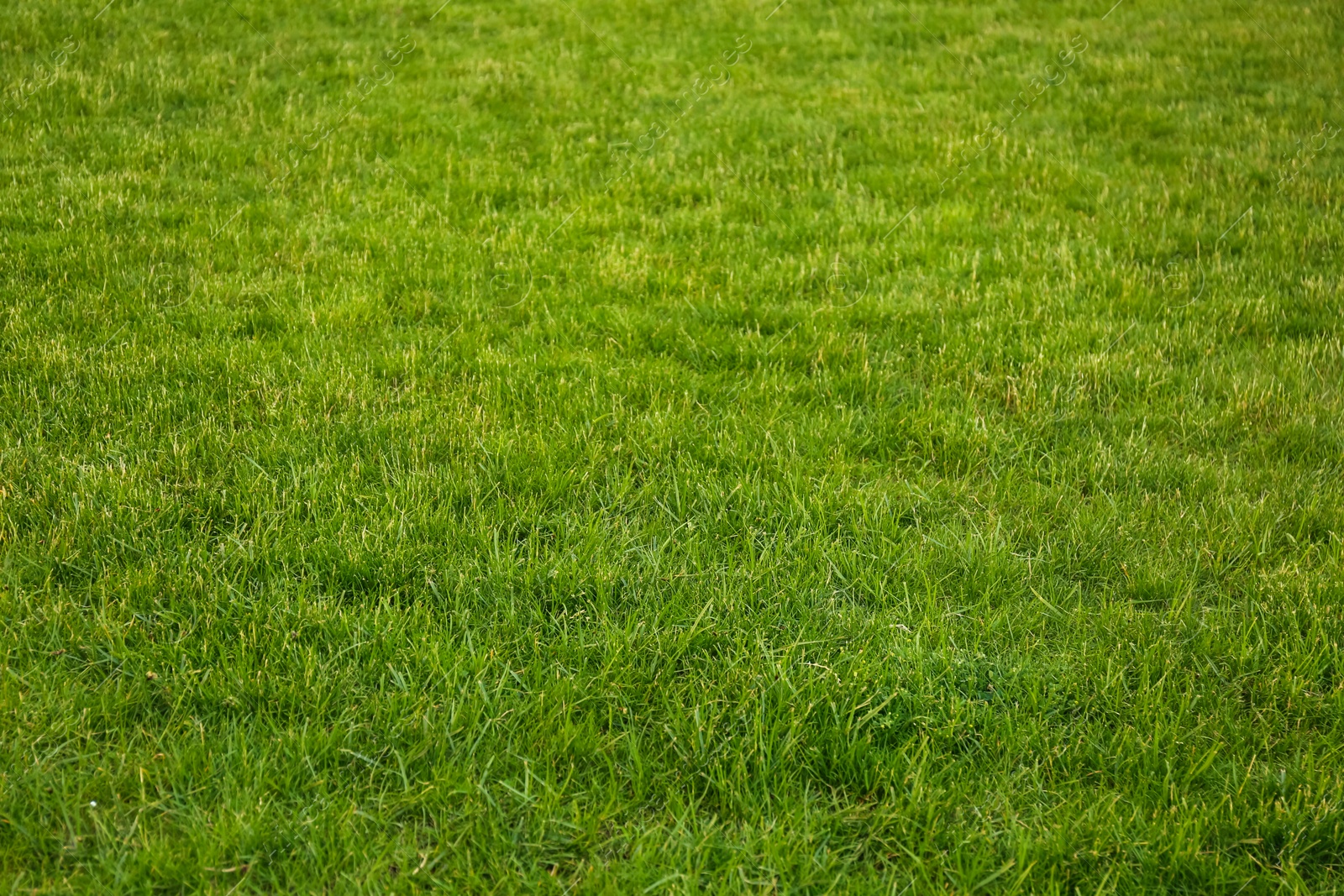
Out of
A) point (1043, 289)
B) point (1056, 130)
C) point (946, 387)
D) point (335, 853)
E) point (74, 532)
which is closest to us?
point (335, 853)

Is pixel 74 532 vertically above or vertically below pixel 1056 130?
below

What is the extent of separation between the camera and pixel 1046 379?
6875 mm

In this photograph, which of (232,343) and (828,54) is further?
(828,54)

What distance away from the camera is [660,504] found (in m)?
5.57

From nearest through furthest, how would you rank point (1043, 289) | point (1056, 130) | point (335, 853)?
point (335, 853)
point (1043, 289)
point (1056, 130)

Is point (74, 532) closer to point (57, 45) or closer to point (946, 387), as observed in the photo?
point (946, 387)

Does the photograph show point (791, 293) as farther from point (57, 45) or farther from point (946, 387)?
point (57, 45)

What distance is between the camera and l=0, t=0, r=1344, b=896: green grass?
12.4 ft

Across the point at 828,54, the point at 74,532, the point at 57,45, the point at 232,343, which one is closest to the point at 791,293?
the point at 232,343

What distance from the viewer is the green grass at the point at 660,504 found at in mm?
3777

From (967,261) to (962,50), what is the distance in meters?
7.42

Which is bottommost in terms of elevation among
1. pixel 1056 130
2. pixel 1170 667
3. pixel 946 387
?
pixel 1170 667

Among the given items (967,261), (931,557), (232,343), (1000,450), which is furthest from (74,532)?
(967,261)

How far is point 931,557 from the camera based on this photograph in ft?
17.1
